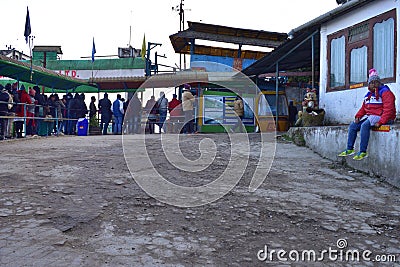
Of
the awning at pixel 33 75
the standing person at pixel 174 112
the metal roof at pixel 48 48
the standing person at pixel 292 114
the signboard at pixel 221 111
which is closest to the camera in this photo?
the awning at pixel 33 75

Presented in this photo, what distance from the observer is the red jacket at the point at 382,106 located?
19.4 ft

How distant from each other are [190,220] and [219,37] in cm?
1782

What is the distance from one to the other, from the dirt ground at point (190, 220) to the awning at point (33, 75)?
615cm

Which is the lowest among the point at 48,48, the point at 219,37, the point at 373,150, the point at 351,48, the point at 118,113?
the point at 373,150

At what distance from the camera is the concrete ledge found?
5521 mm

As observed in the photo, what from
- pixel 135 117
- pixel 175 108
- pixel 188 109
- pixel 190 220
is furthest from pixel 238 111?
pixel 190 220

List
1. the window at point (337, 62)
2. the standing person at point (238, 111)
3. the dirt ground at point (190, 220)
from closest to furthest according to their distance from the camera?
the dirt ground at point (190, 220), the window at point (337, 62), the standing person at point (238, 111)

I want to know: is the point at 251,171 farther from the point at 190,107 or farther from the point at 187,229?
the point at 190,107

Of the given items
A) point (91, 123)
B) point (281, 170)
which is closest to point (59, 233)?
point (281, 170)

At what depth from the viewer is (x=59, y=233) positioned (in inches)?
131

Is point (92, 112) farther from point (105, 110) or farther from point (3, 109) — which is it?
point (3, 109)

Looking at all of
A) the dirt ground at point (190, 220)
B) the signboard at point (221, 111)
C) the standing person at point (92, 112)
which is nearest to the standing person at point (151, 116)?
the signboard at point (221, 111)
